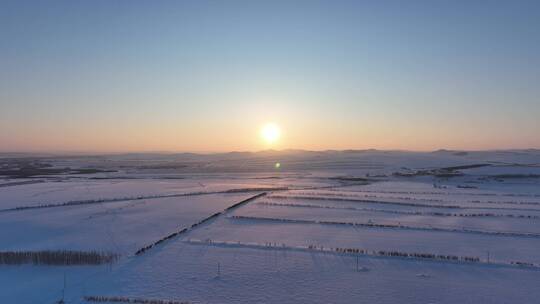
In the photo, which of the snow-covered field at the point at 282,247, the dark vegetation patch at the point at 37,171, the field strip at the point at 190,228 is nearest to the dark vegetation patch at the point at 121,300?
the snow-covered field at the point at 282,247

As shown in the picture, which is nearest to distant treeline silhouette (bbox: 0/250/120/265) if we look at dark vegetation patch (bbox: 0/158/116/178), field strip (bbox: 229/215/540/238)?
field strip (bbox: 229/215/540/238)

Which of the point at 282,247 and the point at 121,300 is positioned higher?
the point at 282,247

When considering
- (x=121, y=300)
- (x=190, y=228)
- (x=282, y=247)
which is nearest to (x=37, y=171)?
(x=190, y=228)

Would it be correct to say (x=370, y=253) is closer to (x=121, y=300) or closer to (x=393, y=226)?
(x=393, y=226)

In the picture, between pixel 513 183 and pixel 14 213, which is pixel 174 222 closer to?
pixel 14 213

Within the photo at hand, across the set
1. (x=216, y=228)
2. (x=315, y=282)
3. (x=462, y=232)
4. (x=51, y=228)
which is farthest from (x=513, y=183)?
(x=51, y=228)

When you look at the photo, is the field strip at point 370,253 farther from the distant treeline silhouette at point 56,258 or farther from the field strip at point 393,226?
the field strip at point 393,226

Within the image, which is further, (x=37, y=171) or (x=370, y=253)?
(x=37, y=171)
